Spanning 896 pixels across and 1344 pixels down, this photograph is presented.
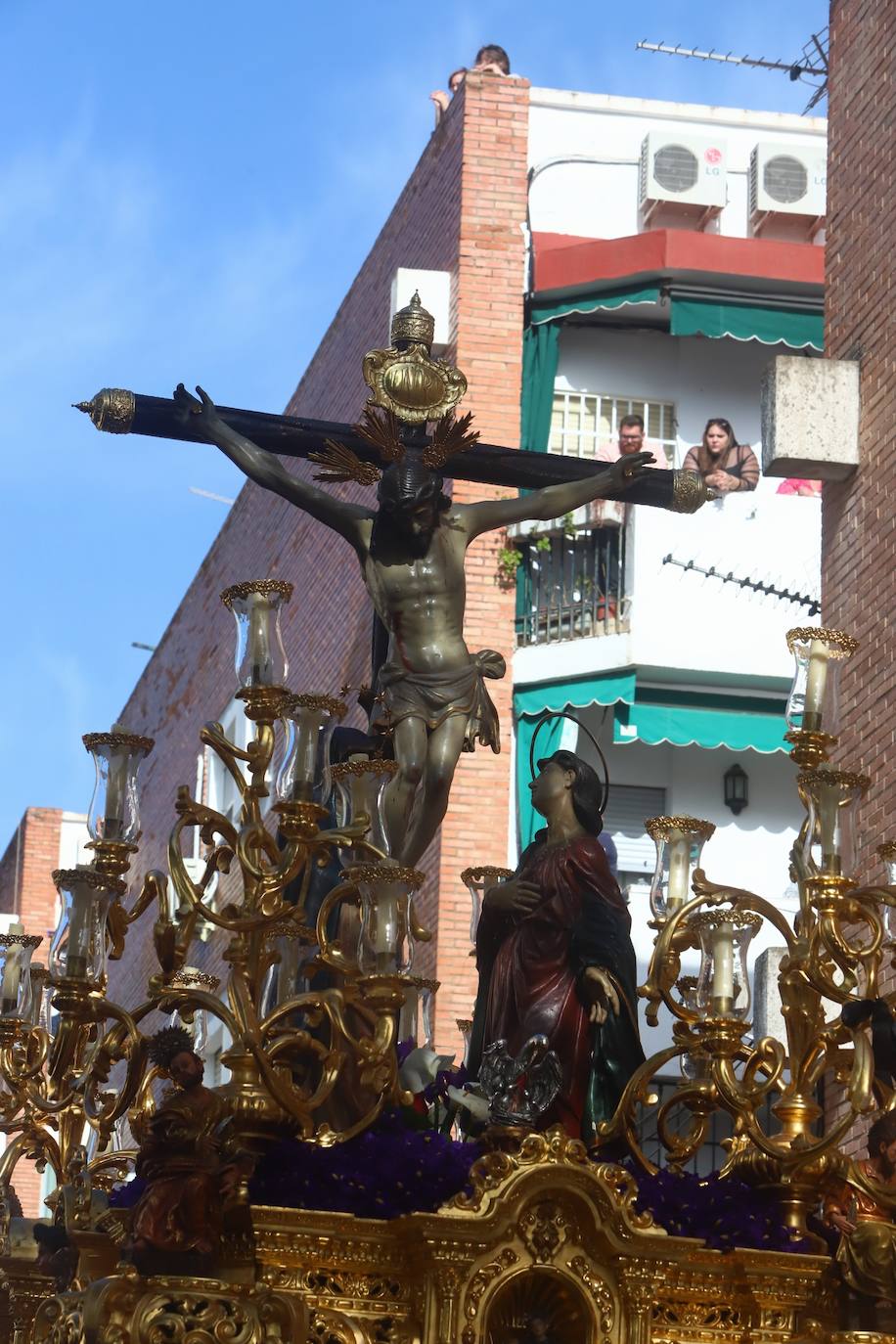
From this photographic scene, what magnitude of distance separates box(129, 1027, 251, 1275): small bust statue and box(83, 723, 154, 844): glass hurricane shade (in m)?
1.16

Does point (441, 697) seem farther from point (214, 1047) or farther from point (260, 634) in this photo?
point (214, 1047)

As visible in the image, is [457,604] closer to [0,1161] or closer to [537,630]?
[0,1161]

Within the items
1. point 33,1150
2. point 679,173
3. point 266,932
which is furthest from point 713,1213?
point 679,173

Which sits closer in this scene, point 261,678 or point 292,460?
point 261,678

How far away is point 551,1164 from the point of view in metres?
8.18

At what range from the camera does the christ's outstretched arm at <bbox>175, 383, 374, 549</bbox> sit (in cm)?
1059

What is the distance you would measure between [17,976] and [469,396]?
10076 millimetres

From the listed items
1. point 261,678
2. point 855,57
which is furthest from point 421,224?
point 261,678

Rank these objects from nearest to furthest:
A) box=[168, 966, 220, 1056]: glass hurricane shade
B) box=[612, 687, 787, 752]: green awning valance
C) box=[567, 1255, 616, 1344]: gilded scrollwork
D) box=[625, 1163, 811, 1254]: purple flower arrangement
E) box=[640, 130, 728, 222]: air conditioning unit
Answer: box=[567, 1255, 616, 1344]: gilded scrollwork < box=[625, 1163, 811, 1254]: purple flower arrangement < box=[168, 966, 220, 1056]: glass hurricane shade < box=[612, 687, 787, 752]: green awning valance < box=[640, 130, 728, 222]: air conditioning unit

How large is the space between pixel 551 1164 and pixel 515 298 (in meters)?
13.3

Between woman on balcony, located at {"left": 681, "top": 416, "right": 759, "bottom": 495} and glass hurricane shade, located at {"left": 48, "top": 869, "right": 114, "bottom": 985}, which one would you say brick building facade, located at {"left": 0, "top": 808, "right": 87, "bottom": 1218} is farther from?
glass hurricane shade, located at {"left": 48, "top": 869, "right": 114, "bottom": 985}

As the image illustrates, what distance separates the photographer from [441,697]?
1026 centimetres

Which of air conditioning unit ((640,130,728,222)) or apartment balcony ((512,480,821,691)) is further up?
air conditioning unit ((640,130,728,222))

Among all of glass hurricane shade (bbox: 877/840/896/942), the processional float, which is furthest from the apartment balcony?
glass hurricane shade (bbox: 877/840/896/942)
